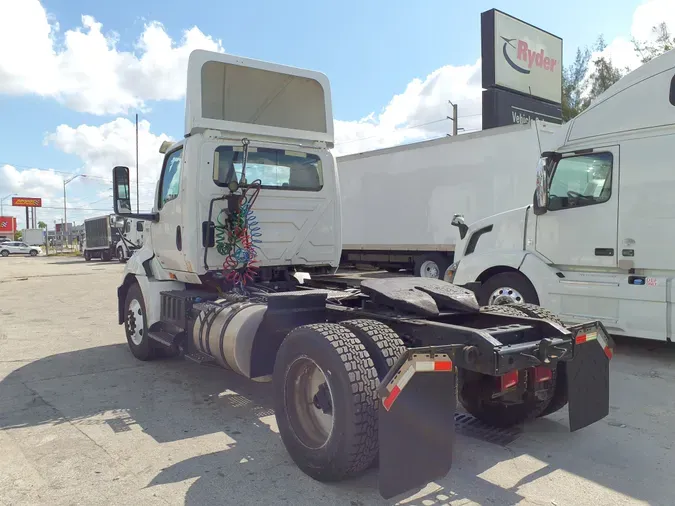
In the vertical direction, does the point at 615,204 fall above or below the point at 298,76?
below

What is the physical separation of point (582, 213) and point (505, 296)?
4.71 feet

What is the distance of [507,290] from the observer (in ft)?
24.3

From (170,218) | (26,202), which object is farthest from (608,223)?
(26,202)

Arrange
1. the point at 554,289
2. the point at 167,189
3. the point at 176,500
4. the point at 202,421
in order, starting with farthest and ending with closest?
the point at 554,289, the point at 167,189, the point at 202,421, the point at 176,500

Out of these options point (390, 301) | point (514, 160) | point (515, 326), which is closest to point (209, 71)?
→ point (390, 301)

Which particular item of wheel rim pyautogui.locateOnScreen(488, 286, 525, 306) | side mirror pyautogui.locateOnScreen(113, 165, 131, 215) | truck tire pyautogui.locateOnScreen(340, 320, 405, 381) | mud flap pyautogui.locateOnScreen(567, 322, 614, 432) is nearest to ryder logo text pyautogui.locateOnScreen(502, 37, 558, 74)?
wheel rim pyautogui.locateOnScreen(488, 286, 525, 306)

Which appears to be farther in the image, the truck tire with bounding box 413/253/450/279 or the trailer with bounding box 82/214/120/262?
the trailer with bounding box 82/214/120/262

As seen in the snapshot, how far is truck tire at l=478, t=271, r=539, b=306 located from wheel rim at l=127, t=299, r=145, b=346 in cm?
437

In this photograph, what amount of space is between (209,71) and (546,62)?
17082 millimetres

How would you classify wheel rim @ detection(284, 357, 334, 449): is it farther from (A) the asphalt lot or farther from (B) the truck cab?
(B) the truck cab

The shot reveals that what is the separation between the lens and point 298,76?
6.44m

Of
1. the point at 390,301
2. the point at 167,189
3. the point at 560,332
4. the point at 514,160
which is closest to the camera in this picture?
the point at 560,332

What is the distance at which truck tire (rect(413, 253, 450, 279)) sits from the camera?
1321cm

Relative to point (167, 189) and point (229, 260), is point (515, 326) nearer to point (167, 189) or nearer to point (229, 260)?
point (229, 260)
